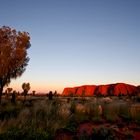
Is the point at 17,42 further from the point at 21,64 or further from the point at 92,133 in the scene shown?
the point at 92,133

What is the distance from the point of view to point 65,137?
33.8ft

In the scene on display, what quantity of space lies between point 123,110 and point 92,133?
187 inches

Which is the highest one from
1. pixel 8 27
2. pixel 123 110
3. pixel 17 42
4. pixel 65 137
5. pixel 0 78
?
pixel 8 27

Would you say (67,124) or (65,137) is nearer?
(65,137)

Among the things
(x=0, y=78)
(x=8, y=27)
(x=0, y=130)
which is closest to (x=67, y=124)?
(x=0, y=130)

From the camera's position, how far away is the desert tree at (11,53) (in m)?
23.4

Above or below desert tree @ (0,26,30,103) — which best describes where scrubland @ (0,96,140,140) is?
below

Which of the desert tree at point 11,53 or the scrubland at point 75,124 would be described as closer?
the scrubland at point 75,124

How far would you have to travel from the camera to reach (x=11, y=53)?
943 inches

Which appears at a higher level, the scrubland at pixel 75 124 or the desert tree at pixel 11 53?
the desert tree at pixel 11 53

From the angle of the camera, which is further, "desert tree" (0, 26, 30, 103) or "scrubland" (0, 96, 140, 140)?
"desert tree" (0, 26, 30, 103)

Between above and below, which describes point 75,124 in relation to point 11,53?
below

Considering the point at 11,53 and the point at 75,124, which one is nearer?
the point at 75,124

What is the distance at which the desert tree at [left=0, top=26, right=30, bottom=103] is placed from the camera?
23406mm
